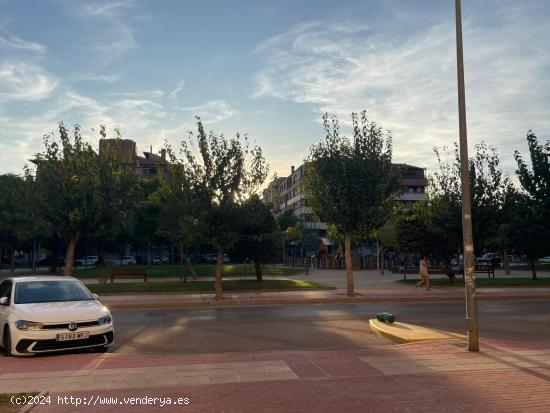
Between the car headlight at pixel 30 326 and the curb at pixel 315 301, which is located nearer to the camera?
the car headlight at pixel 30 326

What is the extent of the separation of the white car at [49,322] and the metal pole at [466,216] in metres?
6.48

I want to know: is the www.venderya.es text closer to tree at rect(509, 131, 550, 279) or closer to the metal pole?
the metal pole

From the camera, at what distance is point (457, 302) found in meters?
20.7

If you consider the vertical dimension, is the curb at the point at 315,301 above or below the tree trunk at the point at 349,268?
below

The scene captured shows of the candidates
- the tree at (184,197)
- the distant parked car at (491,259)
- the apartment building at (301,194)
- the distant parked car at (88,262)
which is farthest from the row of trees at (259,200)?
the apartment building at (301,194)

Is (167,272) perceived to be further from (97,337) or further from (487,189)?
(97,337)

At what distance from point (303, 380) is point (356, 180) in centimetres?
1585

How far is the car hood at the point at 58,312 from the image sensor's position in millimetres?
9320

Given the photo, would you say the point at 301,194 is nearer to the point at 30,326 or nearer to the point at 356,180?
the point at 356,180

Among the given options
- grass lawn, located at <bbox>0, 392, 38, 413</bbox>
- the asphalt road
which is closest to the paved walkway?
grass lawn, located at <bbox>0, 392, 38, 413</bbox>

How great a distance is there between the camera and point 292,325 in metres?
14.2

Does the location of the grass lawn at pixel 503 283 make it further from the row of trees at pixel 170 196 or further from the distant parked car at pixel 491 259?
the distant parked car at pixel 491 259

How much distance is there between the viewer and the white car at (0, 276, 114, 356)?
923cm

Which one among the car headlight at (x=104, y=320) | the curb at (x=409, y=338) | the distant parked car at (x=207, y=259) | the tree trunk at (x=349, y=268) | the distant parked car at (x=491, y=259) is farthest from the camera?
the distant parked car at (x=207, y=259)
